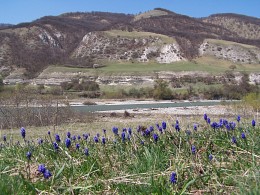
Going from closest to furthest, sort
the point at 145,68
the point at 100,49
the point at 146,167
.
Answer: the point at 146,167
the point at 145,68
the point at 100,49

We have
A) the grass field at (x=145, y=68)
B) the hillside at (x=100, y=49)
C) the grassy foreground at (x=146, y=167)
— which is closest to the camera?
the grassy foreground at (x=146, y=167)

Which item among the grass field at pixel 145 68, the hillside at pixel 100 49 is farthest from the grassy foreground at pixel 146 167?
the hillside at pixel 100 49

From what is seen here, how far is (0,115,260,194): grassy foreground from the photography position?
3227 mm

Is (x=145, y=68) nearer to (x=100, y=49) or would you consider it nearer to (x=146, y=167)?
(x=100, y=49)

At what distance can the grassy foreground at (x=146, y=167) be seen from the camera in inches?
127

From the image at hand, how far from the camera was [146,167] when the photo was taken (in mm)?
3844

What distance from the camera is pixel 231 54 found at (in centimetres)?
14250

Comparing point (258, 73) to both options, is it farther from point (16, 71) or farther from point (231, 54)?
point (16, 71)

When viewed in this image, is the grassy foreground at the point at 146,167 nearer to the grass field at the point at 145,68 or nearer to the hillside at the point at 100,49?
the grass field at the point at 145,68

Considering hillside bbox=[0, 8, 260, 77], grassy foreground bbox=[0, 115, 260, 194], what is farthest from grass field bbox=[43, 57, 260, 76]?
grassy foreground bbox=[0, 115, 260, 194]

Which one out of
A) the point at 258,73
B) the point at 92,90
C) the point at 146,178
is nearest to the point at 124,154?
the point at 146,178

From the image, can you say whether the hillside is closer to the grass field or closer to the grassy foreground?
the grass field

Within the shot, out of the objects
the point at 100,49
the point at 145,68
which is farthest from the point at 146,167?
Answer: the point at 100,49

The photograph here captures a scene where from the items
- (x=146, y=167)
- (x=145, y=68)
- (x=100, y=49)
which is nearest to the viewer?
(x=146, y=167)
